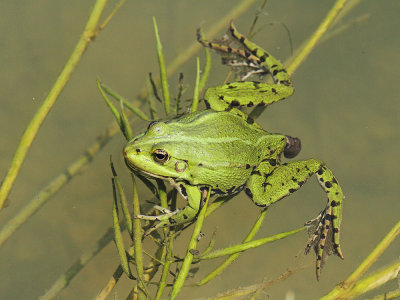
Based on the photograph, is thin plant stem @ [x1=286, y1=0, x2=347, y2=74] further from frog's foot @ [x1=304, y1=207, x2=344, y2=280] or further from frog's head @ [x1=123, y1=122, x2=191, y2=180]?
frog's head @ [x1=123, y1=122, x2=191, y2=180]

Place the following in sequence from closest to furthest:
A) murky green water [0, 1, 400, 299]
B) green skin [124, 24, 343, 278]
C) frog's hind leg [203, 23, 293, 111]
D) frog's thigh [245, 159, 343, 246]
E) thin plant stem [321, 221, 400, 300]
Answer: thin plant stem [321, 221, 400, 300]
green skin [124, 24, 343, 278]
frog's thigh [245, 159, 343, 246]
frog's hind leg [203, 23, 293, 111]
murky green water [0, 1, 400, 299]

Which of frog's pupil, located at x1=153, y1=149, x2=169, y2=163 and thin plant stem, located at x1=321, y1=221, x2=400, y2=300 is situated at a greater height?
thin plant stem, located at x1=321, y1=221, x2=400, y2=300

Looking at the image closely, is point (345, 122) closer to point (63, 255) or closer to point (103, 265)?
point (103, 265)

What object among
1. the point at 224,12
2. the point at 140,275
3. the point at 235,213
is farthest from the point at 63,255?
the point at 224,12

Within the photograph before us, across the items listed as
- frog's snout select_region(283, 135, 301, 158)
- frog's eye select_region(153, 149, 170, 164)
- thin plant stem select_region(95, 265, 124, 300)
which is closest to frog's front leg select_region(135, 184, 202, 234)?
frog's eye select_region(153, 149, 170, 164)

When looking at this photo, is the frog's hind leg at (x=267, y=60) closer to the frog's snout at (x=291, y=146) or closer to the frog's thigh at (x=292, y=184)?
the frog's snout at (x=291, y=146)

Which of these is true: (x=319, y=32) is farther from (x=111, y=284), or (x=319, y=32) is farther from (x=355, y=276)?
(x=111, y=284)

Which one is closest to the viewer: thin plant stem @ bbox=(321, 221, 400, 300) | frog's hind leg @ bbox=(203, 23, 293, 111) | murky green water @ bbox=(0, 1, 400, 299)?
thin plant stem @ bbox=(321, 221, 400, 300)
